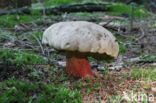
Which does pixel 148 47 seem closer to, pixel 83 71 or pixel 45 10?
pixel 83 71

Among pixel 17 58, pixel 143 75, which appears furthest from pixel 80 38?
pixel 17 58

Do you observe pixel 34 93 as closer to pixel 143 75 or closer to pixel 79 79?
pixel 79 79

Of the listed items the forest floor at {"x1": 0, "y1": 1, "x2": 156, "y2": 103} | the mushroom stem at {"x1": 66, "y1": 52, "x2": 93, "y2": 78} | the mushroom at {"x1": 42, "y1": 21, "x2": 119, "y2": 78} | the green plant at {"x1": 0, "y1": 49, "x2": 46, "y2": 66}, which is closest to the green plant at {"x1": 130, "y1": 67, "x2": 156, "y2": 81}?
the forest floor at {"x1": 0, "y1": 1, "x2": 156, "y2": 103}

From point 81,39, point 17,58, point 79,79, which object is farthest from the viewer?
point 17,58

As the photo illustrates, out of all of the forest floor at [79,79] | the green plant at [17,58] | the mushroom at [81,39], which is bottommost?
the forest floor at [79,79]

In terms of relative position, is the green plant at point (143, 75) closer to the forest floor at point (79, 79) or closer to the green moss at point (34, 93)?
the forest floor at point (79, 79)

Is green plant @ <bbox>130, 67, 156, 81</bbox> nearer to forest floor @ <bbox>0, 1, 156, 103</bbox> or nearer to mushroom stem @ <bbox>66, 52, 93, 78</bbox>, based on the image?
forest floor @ <bbox>0, 1, 156, 103</bbox>

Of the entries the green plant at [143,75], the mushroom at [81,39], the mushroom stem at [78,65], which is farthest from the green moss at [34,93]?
the green plant at [143,75]

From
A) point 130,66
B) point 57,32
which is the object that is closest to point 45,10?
point 130,66
